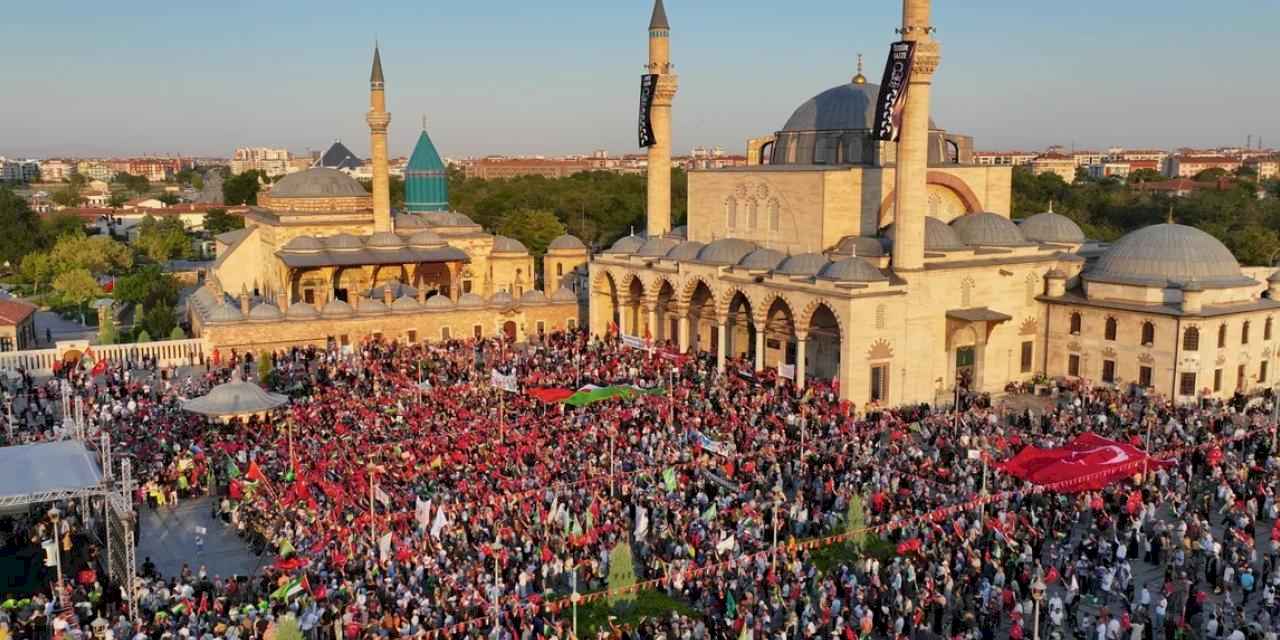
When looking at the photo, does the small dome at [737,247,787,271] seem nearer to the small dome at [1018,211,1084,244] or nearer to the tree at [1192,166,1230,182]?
the small dome at [1018,211,1084,244]

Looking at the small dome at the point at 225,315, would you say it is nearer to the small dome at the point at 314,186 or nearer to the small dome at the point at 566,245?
the small dome at the point at 314,186

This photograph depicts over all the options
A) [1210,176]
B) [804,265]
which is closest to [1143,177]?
[1210,176]

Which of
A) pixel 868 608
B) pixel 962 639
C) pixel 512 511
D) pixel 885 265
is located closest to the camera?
pixel 962 639

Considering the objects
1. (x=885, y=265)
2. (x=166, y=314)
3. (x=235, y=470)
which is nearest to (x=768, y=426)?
(x=885, y=265)

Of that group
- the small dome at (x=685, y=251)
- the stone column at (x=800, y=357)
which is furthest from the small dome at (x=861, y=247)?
the small dome at (x=685, y=251)

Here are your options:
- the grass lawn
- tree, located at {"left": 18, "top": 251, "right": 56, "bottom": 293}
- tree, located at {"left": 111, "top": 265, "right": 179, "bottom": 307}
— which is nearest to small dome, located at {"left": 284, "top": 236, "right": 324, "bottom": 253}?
tree, located at {"left": 111, "top": 265, "right": 179, "bottom": 307}

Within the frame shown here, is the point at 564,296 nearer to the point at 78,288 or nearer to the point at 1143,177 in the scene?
the point at 78,288

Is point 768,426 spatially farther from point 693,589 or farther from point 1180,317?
point 1180,317
